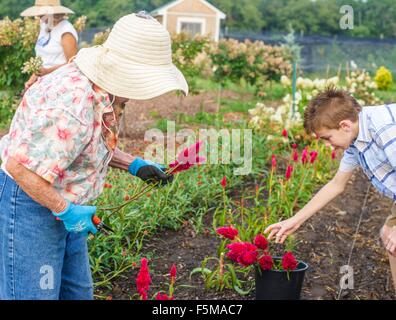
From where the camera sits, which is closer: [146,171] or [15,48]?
[146,171]

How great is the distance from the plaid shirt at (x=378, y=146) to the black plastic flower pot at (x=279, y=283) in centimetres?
59

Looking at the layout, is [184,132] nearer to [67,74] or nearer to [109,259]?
[109,259]

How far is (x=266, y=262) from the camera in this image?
127 inches

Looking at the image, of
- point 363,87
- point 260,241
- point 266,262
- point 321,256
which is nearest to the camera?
point 260,241

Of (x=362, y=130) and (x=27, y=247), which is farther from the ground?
(x=362, y=130)

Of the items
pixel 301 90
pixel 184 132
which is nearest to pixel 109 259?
pixel 184 132

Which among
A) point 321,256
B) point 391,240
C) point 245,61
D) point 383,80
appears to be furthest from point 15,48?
point 383,80

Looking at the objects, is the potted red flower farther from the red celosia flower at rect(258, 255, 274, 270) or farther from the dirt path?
the dirt path

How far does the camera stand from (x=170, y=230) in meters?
4.49

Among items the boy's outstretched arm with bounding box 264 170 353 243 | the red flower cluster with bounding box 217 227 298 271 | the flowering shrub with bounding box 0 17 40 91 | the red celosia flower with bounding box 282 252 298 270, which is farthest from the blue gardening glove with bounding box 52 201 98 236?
the flowering shrub with bounding box 0 17 40 91

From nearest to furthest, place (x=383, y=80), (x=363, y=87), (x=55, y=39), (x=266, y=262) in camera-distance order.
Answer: (x=266, y=262) < (x=55, y=39) < (x=363, y=87) < (x=383, y=80)

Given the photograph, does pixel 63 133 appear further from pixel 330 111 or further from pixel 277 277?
pixel 277 277

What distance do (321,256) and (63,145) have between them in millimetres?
2521
